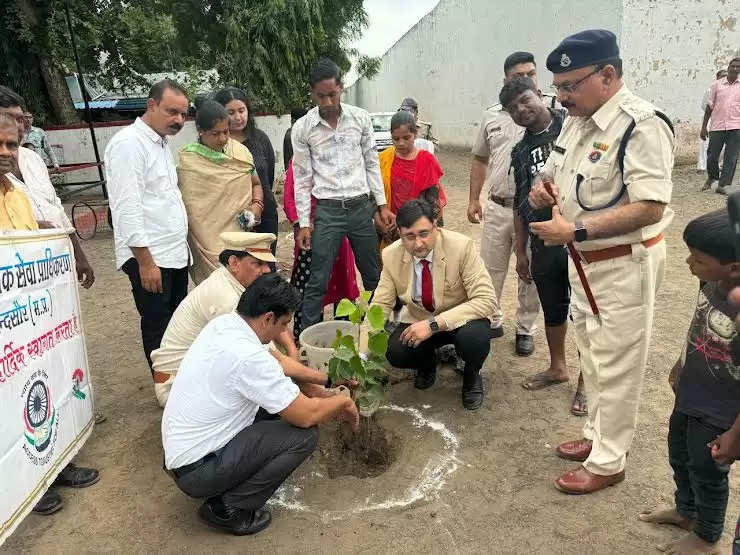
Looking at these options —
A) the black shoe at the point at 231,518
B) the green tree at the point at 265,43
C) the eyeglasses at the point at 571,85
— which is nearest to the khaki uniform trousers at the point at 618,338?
the eyeglasses at the point at 571,85

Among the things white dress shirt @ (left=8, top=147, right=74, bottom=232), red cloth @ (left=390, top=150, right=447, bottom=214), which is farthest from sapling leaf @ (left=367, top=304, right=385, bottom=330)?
white dress shirt @ (left=8, top=147, right=74, bottom=232)

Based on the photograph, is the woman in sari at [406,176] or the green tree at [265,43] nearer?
the woman in sari at [406,176]

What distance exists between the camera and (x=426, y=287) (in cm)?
340

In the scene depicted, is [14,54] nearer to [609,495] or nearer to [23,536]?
[23,536]

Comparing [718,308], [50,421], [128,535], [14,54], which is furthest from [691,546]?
[14,54]

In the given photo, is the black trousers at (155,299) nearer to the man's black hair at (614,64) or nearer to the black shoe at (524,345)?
the black shoe at (524,345)

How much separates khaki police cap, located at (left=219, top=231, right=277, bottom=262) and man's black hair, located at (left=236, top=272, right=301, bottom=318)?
0.60 m

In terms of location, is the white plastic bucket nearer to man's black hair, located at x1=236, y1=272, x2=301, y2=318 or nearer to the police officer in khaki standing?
man's black hair, located at x1=236, y1=272, x2=301, y2=318

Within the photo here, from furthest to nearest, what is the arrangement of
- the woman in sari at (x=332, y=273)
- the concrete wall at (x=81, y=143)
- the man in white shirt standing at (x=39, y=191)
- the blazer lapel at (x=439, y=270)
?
the concrete wall at (x=81, y=143) < the woman in sari at (x=332, y=273) < the blazer lapel at (x=439, y=270) < the man in white shirt standing at (x=39, y=191)

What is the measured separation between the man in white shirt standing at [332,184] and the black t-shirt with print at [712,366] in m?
2.42

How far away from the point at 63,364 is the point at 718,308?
286 centimetres

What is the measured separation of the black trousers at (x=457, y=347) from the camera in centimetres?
329

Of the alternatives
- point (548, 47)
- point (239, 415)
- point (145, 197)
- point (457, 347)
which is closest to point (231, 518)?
point (239, 415)

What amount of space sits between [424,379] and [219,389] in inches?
67.7
